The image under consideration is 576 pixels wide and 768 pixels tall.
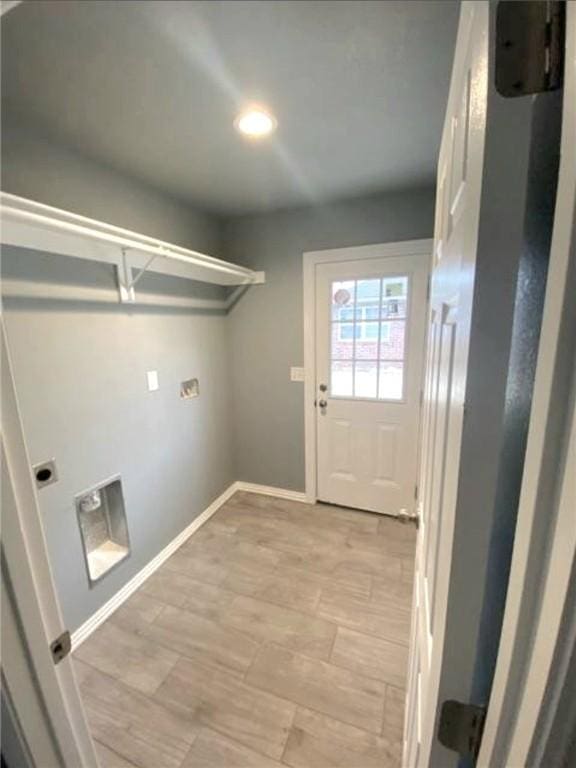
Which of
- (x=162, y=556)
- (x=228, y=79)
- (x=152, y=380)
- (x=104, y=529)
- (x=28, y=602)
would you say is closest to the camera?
(x=28, y=602)

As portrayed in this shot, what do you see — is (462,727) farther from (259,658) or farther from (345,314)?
(345,314)

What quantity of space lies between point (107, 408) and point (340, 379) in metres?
1.59

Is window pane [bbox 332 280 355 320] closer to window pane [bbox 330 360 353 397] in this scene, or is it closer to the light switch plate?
window pane [bbox 330 360 353 397]

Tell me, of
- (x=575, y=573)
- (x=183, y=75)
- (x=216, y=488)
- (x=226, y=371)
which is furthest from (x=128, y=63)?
(x=216, y=488)

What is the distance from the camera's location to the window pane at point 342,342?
2451mm

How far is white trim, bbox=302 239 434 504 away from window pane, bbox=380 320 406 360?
1.54ft

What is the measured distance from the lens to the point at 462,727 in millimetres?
483

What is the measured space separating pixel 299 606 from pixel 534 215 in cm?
203

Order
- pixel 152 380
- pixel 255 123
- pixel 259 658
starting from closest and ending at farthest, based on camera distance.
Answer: pixel 255 123
pixel 259 658
pixel 152 380

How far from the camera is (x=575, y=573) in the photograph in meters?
0.32

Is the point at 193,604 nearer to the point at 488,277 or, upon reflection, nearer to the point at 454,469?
the point at 454,469

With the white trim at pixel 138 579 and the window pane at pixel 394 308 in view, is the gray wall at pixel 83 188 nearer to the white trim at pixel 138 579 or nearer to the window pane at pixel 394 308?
the window pane at pixel 394 308

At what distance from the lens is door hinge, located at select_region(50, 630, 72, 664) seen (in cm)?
68

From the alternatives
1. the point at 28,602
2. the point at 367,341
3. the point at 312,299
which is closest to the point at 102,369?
the point at 28,602
